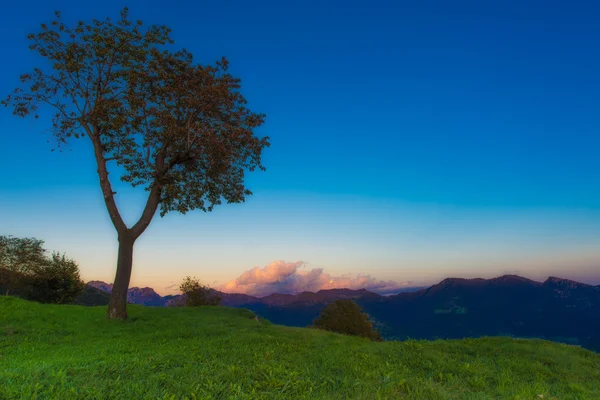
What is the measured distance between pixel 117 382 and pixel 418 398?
6315mm

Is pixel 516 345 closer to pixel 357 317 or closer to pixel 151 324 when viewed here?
pixel 151 324

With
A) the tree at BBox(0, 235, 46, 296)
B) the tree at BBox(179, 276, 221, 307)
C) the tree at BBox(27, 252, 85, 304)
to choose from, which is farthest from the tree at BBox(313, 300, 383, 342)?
the tree at BBox(0, 235, 46, 296)

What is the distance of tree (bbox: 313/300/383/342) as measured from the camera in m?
50.9

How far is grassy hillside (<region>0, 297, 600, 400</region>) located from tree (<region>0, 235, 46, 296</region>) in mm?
45299

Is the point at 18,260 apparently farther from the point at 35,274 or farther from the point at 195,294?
the point at 195,294

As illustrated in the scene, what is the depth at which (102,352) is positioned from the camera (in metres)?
12.1

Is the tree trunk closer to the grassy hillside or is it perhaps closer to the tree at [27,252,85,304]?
the grassy hillside

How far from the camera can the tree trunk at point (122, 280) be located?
23.1 metres

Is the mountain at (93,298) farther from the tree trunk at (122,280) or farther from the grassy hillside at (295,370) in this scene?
the grassy hillside at (295,370)

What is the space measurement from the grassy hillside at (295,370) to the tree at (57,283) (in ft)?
126

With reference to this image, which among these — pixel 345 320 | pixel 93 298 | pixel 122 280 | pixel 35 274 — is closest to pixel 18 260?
pixel 35 274

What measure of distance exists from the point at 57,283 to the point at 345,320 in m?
41.3

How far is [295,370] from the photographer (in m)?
9.07

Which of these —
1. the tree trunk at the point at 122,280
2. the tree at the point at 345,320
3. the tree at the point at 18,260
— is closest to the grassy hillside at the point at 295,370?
the tree trunk at the point at 122,280
